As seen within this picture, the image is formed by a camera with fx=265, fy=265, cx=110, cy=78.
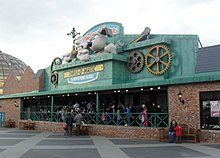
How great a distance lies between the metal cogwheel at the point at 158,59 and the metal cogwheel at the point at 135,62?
57 centimetres

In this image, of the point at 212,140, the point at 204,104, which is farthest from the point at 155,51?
the point at 212,140

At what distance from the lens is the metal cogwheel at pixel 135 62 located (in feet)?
65.9

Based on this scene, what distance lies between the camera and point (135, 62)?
67.6ft

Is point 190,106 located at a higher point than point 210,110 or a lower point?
higher

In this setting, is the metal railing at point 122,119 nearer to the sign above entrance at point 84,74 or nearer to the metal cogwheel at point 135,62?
the sign above entrance at point 84,74

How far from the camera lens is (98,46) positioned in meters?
21.9

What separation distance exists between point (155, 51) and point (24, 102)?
1517 cm

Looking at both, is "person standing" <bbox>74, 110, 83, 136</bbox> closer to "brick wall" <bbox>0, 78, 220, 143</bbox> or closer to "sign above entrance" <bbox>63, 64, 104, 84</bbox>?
"brick wall" <bbox>0, 78, 220, 143</bbox>

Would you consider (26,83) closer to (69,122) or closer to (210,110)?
(69,122)

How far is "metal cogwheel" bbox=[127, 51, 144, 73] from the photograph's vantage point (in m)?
20.1

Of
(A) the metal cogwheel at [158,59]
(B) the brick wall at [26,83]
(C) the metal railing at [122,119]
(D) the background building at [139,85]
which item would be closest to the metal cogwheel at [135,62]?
(D) the background building at [139,85]

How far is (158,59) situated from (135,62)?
7.53ft

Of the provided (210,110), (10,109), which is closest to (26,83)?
(10,109)

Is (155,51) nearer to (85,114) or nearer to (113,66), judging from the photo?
(113,66)
